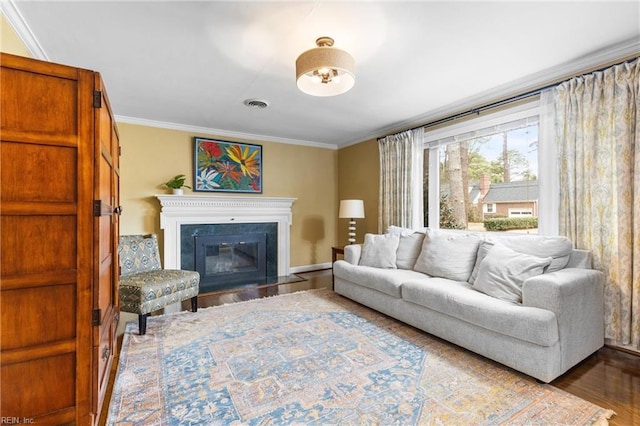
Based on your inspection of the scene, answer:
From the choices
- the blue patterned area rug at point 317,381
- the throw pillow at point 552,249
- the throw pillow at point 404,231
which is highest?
the throw pillow at point 404,231

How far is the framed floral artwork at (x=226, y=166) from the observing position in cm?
448

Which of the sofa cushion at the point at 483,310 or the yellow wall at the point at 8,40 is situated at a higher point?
the yellow wall at the point at 8,40

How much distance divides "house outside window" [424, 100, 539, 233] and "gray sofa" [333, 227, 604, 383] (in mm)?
580

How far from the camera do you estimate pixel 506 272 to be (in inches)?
91.9

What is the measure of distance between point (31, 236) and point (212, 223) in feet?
10.7

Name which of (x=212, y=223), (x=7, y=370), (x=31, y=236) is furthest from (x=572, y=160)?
(x=212, y=223)

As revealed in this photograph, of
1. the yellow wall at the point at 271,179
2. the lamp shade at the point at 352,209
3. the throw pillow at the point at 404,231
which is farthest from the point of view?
the lamp shade at the point at 352,209

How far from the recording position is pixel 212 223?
4.50m

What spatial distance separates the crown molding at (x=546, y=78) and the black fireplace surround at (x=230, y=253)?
3005 millimetres

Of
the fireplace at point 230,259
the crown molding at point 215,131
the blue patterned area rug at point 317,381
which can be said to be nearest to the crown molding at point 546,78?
the crown molding at point 215,131

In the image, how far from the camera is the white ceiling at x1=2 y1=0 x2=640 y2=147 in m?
1.89

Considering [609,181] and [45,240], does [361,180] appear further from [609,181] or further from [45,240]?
[45,240]

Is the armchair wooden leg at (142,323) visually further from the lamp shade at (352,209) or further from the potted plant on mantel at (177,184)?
the lamp shade at (352,209)

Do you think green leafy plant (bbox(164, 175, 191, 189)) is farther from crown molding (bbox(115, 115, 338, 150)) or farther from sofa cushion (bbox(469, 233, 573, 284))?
sofa cushion (bbox(469, 233, 573, 284))
